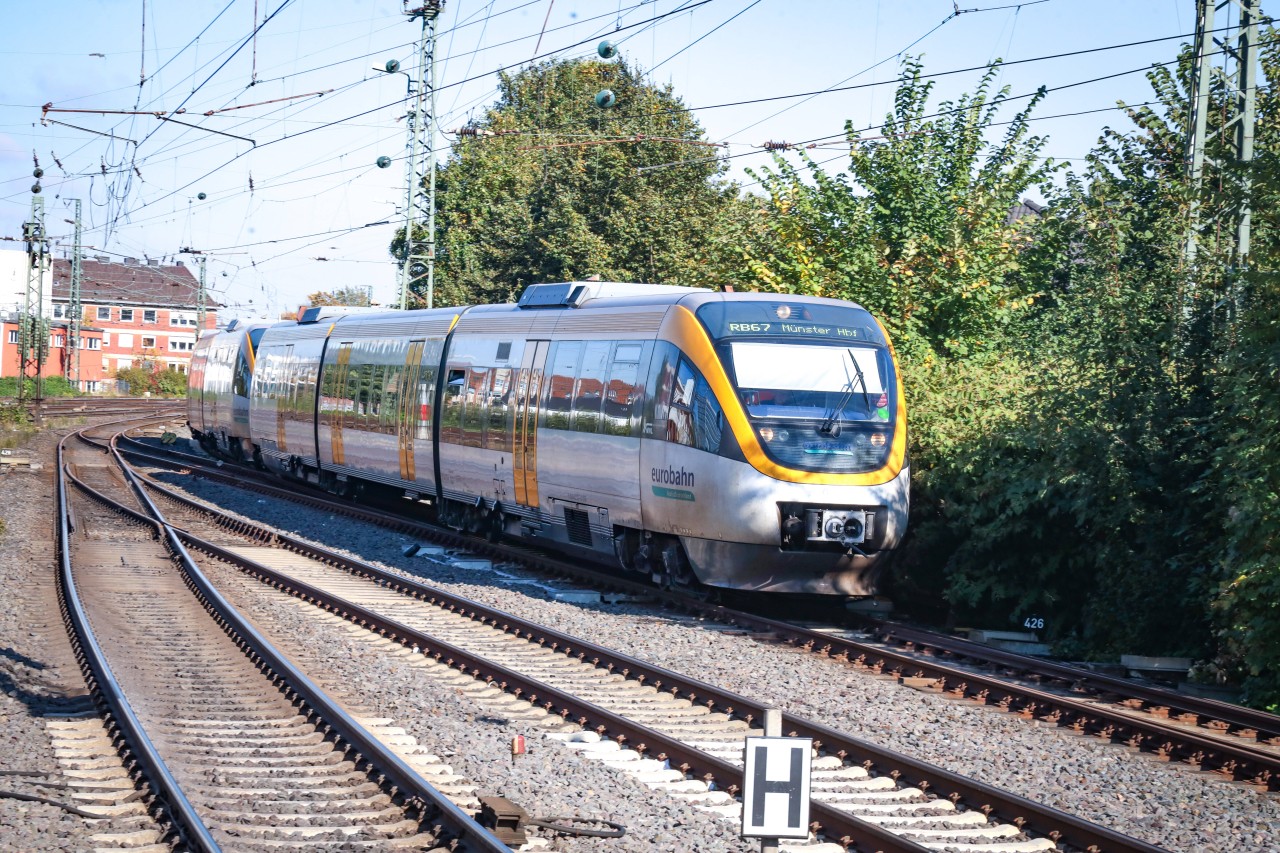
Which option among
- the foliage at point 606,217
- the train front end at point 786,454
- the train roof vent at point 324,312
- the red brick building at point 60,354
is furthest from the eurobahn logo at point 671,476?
the red brick building at point 60,354

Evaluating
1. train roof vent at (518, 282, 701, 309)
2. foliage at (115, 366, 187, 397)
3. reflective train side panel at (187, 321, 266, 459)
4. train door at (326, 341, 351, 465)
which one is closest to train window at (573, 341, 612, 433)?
train roof vent at (518, 282, 701, 309)

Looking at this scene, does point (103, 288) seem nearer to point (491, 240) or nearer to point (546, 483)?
point (491, 240)

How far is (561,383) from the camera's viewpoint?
16.7m

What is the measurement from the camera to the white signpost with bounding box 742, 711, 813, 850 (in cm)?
505

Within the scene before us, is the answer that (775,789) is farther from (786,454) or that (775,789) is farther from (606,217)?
(606,217)

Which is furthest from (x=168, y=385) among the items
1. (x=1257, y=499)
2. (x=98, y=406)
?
(x=1257, y=499)

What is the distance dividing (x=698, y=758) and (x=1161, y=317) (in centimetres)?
721

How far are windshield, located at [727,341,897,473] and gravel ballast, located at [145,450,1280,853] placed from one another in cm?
195

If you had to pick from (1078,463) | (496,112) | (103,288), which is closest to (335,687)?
(1078,463)

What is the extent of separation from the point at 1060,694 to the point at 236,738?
606cm

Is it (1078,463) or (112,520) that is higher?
(1078,463)

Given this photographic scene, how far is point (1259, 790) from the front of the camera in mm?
8039

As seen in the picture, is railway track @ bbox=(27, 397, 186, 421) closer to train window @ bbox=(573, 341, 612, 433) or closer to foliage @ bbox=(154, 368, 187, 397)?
foliage @ bbox=(154, 368, 187, 397)

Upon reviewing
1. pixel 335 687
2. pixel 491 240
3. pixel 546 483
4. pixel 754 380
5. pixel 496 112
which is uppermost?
pixel 496 112
